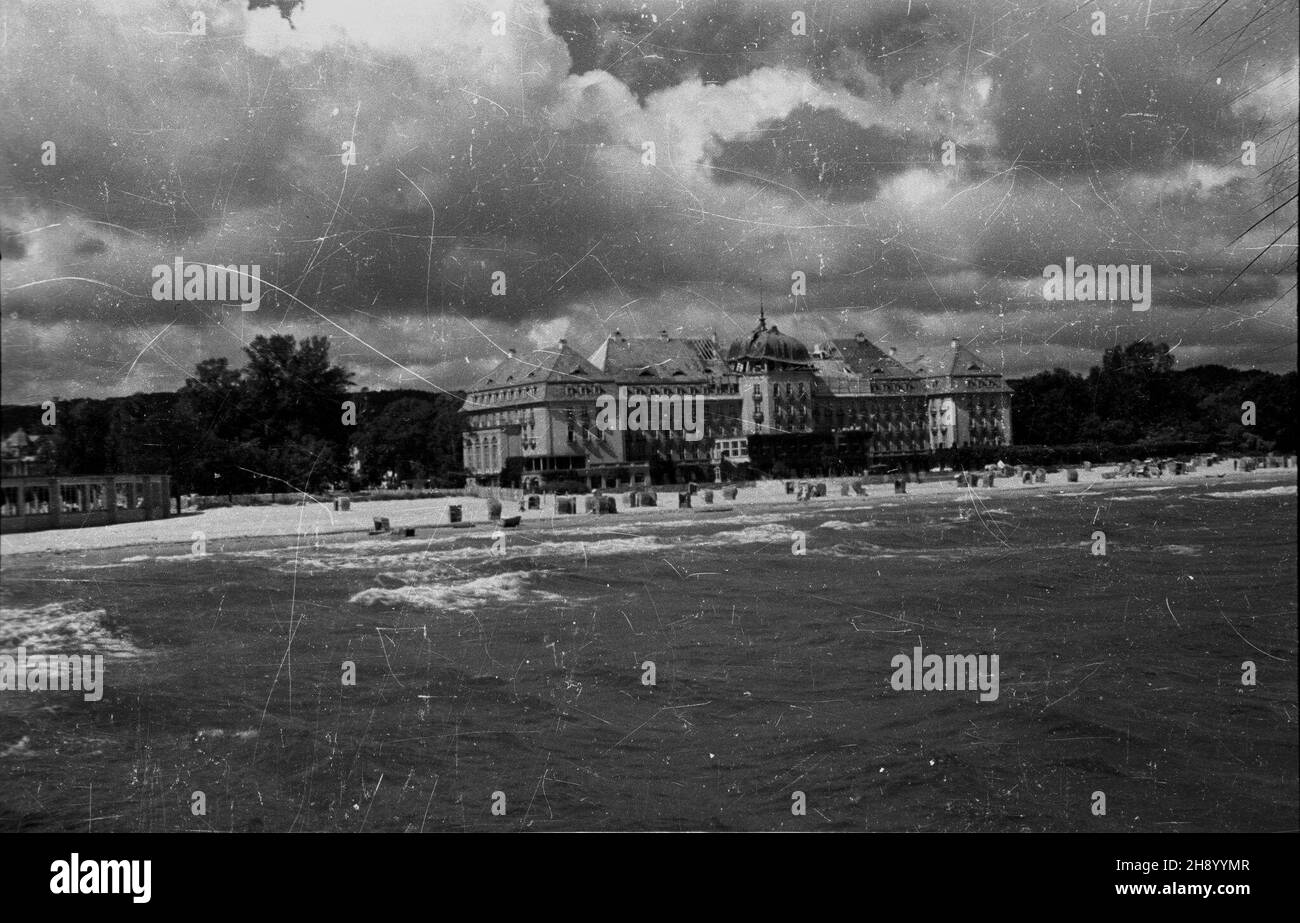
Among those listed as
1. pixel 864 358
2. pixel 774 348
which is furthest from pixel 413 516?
pixel 864 358

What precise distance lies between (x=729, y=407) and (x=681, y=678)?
133cm

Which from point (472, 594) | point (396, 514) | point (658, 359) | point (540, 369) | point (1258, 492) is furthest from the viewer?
point (1258, 492)

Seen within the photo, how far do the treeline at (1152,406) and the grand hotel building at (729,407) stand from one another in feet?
0.64

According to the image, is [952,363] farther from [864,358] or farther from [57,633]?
[57,633]

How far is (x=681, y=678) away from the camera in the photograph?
460 centimetres

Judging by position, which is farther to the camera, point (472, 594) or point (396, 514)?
point (472, 594)

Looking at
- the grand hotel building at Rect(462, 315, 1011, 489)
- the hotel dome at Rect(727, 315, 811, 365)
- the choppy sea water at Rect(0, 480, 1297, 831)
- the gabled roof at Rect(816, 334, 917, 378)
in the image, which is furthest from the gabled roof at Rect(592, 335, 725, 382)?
the choppy sea water at Rect(0, 480, 1297, 831)

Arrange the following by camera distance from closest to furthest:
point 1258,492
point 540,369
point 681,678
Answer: point 540,369
point 681,678
point 1258,492

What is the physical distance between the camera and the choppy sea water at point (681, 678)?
421 centimetres

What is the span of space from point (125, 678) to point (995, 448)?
4.46 m

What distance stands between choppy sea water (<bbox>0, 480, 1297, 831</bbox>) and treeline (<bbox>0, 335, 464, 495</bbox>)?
1.31 ft

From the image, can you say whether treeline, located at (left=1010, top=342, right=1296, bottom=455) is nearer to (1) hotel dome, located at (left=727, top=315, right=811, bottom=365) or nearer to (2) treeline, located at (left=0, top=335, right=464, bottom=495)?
(1) hotel dome, located at (left=727, top=315, right=811, bottom=365)

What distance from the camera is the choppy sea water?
13.8ft
